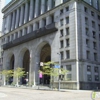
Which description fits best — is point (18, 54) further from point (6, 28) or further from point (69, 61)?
point (69, 61)

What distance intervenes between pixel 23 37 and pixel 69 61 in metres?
24.5

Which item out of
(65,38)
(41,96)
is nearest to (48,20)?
(65,38)

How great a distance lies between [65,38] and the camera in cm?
5216

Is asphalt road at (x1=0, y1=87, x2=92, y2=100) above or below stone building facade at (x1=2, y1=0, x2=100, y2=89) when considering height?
below

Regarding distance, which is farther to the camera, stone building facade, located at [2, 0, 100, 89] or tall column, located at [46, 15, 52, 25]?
tall column, located at [46, 15, 52, 25]

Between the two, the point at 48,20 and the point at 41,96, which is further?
the point at 48,20

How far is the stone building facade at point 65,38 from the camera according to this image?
4888 cm

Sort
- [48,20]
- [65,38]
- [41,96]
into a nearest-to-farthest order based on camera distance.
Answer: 1. [41,96]
2. [65,38]
3. [48,20]

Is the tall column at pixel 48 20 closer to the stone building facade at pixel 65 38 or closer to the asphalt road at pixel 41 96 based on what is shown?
the stone building facade at pixel 65 38

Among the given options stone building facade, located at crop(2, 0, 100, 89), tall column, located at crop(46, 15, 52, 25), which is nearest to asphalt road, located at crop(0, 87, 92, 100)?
stone building facade, located at crop(2, 0, 100, 89)

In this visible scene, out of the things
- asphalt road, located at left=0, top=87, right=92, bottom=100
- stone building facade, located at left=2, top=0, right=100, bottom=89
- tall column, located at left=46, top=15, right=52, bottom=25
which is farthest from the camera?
tall column, located at left=46, top=15, right=52, bottom=25

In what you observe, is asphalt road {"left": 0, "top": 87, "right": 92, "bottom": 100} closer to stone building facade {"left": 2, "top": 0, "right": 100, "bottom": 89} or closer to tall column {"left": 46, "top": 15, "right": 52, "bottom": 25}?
stone building facade {"left": 2, "top": 0, "right": 100, "bottom": 89}

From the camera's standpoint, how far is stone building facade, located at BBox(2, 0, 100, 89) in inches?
1924

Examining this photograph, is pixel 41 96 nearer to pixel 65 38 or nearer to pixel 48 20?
pixel 65 38
